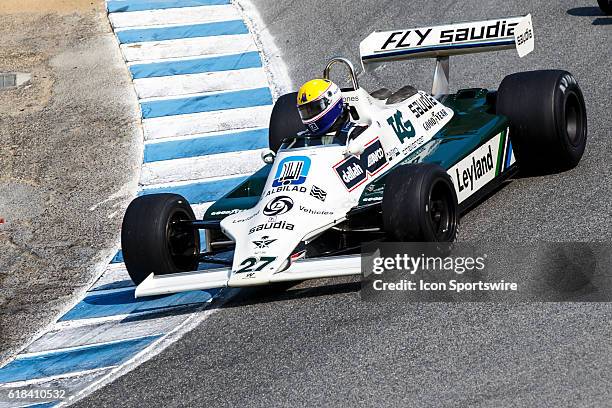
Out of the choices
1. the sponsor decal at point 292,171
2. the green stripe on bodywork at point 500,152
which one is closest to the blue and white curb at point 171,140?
the sponsor decal at point 292,171

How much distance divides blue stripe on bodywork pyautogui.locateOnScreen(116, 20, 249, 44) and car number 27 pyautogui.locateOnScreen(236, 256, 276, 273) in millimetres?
7519

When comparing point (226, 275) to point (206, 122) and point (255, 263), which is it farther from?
point (206, 122)

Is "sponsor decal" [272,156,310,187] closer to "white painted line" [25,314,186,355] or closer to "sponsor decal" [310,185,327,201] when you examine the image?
"sponsor decal" [310,185,327,201]

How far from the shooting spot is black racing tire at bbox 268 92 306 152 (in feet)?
33.0

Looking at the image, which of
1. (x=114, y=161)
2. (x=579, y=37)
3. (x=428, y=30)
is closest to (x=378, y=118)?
(x=428, y=30)

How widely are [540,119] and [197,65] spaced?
18.7 feet

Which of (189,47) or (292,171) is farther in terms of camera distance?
(189,47)

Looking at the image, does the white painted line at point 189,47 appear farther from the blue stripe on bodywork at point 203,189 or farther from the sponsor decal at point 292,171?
the sponsor decal at point 292,171

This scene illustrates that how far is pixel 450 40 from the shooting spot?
9938 mm

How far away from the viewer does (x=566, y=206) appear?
8734 mm

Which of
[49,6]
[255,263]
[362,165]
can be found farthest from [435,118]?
[49,6]

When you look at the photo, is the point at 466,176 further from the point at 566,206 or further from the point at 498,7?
the point at 498,7

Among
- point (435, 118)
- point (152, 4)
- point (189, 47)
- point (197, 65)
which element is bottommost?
point (435, 118)

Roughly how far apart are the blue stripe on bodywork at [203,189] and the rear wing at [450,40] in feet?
6.14
